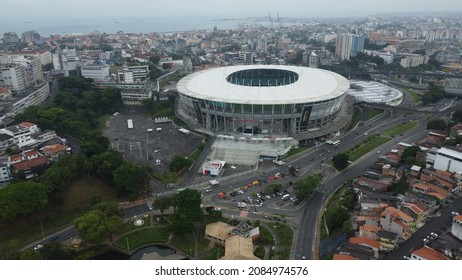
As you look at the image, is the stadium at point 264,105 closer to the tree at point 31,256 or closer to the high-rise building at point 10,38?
the tree at point 31,256

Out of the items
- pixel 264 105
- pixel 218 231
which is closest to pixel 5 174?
pixel 218 231

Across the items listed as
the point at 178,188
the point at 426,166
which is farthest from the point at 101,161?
the point at 426,166

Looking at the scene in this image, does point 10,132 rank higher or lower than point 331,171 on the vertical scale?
higher

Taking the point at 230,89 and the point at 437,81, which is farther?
the point at 437,81

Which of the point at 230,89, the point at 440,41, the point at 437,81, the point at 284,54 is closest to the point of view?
the point at 230,89

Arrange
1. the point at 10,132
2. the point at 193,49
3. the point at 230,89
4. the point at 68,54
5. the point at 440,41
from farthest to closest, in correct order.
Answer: the point at 440,41
the point at 193,49
the point at 68,54
the point at 230,89
the point at 10,132

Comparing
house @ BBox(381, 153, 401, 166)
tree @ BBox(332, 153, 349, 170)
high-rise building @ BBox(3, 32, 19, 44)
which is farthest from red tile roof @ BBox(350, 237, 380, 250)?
high-rise building @ BBox(3, 32, 19, 44)

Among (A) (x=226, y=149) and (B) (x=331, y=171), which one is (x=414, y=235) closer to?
(B) (x=331, y=171)
